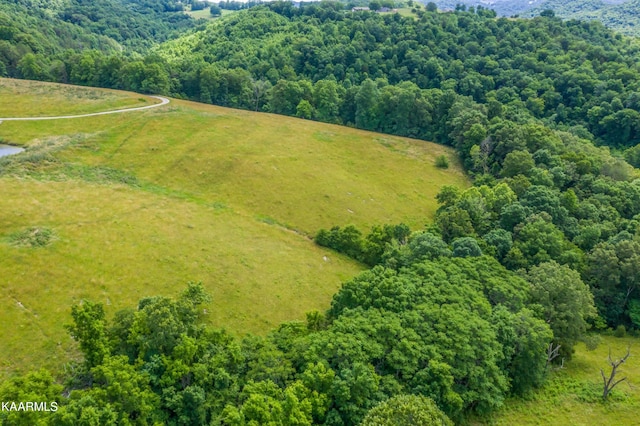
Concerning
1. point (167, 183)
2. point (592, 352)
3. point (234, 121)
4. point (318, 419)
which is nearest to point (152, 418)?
point (318, 419)

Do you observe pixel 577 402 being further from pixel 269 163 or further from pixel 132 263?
pixel 269 163

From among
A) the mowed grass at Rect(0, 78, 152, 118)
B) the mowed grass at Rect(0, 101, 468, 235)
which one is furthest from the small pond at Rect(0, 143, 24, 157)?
the mowed grass at Rect(0, 78, 152, 118)

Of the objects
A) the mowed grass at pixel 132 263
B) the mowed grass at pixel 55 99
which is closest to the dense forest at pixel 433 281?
the mowed grass at pixel 132 263

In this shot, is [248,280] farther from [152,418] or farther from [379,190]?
[379,190]

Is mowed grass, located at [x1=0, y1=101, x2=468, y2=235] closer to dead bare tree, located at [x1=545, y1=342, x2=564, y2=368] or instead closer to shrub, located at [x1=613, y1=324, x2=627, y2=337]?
shrub, located at [x1=613, y1=324, x2=627, y2=337]

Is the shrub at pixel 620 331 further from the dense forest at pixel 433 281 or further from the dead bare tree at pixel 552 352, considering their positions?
the dead bare tree at pixel 552 352

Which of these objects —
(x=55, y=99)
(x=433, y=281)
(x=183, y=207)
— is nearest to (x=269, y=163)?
(x=183, y=207)
